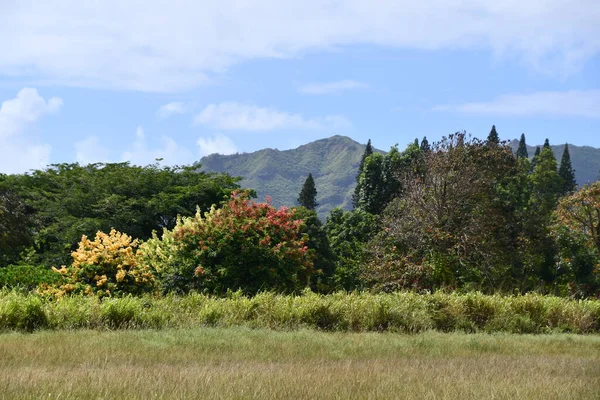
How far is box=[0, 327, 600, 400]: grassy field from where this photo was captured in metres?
6.12

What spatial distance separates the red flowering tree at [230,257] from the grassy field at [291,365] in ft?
17.2

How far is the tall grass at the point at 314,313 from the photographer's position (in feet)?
39.2

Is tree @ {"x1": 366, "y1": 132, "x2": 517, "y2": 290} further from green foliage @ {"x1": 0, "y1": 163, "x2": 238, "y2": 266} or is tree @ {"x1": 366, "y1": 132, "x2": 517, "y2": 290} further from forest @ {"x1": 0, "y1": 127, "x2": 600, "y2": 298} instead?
green foliage @ {"x1": 0, "y1": 163, "x2": 238, "y2": 266}

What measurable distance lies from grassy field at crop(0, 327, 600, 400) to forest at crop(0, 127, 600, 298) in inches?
A: 216

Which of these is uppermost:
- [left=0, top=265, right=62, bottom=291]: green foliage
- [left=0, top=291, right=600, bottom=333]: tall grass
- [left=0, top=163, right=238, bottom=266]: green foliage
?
[left=0, top=163, right=238, bottom=266]: green foliage

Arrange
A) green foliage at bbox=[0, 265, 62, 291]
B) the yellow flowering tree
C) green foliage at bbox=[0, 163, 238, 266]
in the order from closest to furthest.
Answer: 1. the yellow flowering tree
2. green foliage at bbox=[0, 265, 62, 291]
3. green foliage at bbox=[0, 163, 238, 266]

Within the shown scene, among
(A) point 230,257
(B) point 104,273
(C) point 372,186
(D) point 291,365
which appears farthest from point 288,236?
(C) point 372,186

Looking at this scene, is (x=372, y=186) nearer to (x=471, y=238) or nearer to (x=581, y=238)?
(x=581, y=238)

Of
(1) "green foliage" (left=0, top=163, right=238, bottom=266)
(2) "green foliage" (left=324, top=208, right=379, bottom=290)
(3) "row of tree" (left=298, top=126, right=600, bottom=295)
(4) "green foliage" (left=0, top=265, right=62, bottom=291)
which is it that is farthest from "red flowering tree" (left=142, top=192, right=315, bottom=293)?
(1) "green foliage" (left=0, top=163, right=238, bottom=266)

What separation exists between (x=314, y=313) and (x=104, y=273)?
19.7ft

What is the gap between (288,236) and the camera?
18.7 meters

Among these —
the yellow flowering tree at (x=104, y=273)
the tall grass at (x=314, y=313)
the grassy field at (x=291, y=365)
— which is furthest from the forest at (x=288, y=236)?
the grassy field at (x=291, y=365)

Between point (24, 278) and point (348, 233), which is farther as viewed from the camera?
point (348, 233)

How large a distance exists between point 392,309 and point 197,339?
4.96 m
